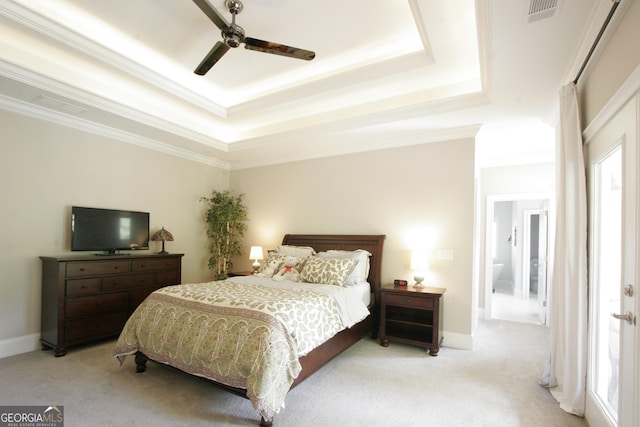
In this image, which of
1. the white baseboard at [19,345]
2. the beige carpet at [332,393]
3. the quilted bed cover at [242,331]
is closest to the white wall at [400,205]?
the beige carpet at [332,393]

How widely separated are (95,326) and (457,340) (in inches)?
166

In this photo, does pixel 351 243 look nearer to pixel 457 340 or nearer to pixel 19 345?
pixel 457 340

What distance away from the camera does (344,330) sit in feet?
10.8

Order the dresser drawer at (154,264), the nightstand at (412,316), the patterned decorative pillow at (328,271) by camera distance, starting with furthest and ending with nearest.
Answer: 1. the dresser drawer at (154,264)
2. the patterned decorative pillow at (328,271)
3. the nightstand at (412,316)

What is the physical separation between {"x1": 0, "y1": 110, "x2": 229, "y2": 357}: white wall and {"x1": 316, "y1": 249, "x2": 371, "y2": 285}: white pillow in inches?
104

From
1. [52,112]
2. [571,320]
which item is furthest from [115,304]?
[571,320]

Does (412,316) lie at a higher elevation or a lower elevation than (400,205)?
lower

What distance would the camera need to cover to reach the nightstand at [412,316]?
140 inches

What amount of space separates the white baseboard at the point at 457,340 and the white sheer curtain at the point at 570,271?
1030 mm

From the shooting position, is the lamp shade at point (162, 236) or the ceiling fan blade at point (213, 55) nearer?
the ceiling fan blade at point (213, 55)

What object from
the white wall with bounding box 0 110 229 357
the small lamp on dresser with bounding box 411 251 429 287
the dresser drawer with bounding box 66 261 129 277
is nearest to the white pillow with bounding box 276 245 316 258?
the small lamp on dresser with bounding box 411 251 429 287

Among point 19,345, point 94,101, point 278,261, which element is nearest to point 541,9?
point 278,261

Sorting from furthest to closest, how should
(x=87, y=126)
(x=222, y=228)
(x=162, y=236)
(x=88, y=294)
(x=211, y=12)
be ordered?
(x=222, y=228) → (x=162, y=236) → (x=87, y=126) → (x=88, y=294) → (x=211, y=12)

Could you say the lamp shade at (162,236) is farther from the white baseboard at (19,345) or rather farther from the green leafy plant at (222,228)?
the white baseboard at (19,345)
